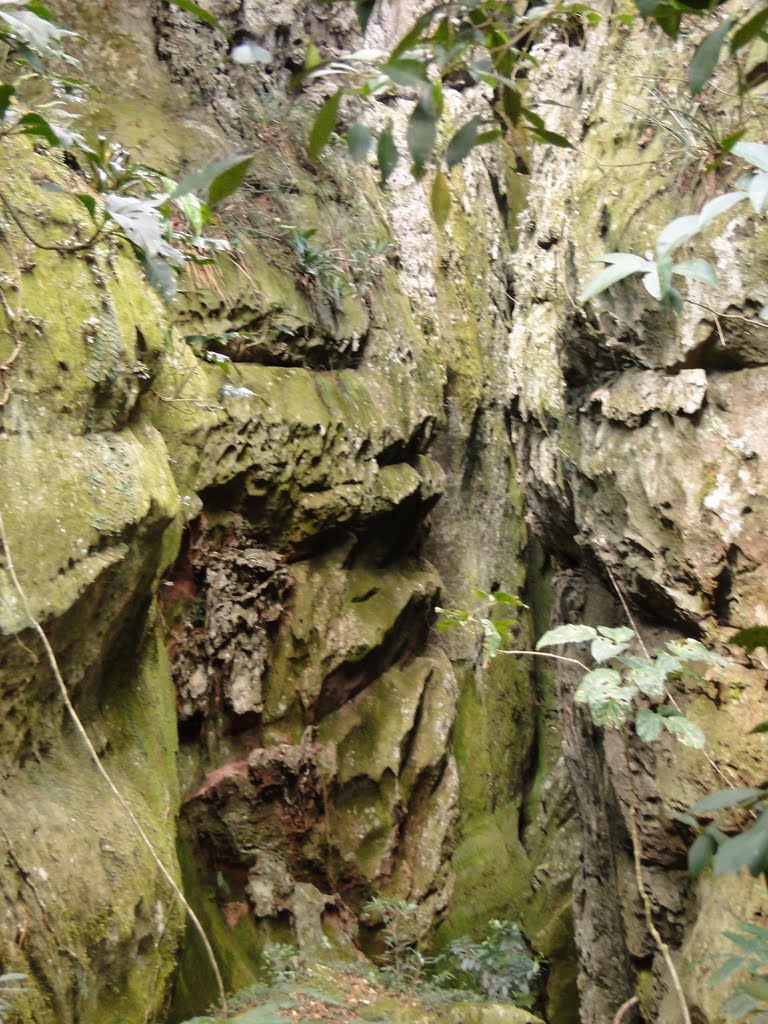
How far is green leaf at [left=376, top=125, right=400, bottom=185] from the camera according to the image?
4.17 feet

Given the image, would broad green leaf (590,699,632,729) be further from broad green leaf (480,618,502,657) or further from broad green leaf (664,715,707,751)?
broad green leaf (480,618,502,657)

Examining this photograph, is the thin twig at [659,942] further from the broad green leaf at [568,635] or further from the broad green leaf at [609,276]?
the broad green leaf at [609,276]

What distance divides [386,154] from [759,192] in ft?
1.88

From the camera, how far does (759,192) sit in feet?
4.10

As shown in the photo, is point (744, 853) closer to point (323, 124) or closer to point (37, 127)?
point (323, 124)

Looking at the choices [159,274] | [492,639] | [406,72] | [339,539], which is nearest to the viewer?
[406,72]

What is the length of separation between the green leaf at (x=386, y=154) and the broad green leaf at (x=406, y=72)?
0.10m

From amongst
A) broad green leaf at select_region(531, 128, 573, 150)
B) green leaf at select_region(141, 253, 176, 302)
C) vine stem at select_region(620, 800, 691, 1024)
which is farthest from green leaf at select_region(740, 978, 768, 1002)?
green leaf at select_region(141, 253, 176, 302)

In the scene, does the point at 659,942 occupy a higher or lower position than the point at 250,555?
lower

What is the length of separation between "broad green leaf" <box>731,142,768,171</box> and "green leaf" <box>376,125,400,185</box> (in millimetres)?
594

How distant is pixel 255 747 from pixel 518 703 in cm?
352

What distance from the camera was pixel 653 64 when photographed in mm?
4426

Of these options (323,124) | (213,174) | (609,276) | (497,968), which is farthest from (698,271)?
(497,968)

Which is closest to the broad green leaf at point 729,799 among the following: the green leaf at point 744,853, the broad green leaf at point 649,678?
the green leaf at point 744,853
